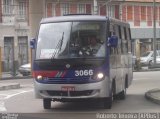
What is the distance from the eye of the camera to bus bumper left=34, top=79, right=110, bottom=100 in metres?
16.2

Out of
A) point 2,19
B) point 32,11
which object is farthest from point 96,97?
point 2,19

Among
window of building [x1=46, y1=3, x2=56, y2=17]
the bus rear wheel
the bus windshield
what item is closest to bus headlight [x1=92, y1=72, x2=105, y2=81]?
the bus windshield

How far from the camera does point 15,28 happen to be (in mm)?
57719

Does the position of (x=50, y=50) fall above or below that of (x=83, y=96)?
above

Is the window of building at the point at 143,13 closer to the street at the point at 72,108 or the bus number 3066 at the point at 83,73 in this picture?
the street at the point at 72,108

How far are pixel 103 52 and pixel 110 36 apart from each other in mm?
692

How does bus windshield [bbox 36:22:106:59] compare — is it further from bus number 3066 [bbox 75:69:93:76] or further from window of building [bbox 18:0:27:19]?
window of building [bbox 18:0:27:19]

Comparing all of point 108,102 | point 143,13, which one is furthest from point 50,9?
point 108,102

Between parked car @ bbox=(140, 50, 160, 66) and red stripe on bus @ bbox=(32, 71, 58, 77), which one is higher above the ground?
red stripe on bus @ bbox=(32, 71, 58, 77)

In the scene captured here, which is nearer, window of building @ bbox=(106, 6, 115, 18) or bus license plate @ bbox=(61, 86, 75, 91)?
bus license plate @ bbox=(61, 86, 75, 91)

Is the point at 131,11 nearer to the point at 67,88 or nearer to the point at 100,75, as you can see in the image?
the point at 100,75

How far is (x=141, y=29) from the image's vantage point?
72562 millimetres

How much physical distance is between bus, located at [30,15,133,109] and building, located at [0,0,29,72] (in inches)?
1513

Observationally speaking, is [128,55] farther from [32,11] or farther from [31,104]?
[32,11]
